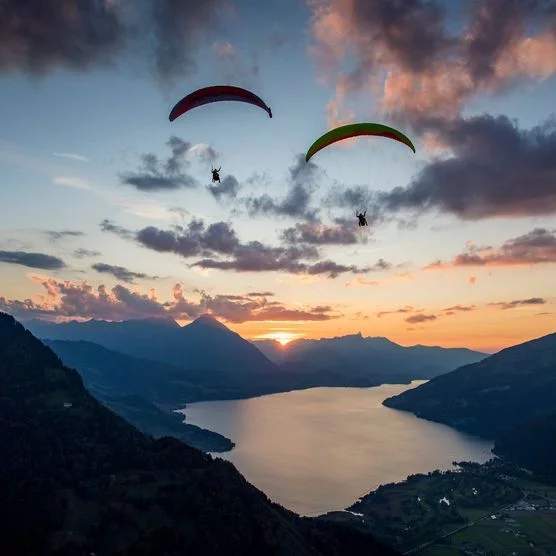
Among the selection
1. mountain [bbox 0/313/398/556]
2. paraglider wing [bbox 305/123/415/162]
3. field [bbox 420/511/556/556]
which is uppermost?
paraglider wing [bbox 305/123/415/162]

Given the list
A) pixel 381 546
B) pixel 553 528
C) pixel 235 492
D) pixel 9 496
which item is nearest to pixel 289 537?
pixel 235 492

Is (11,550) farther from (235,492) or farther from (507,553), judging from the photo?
(507,553)

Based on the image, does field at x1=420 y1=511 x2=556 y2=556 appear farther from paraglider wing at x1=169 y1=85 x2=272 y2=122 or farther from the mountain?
paraglider wing at x1=169 y1=85 x2=272 y2=122

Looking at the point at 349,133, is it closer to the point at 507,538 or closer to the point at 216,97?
the point at 216,97

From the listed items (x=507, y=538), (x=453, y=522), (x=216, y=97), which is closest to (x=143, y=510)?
(x=216, y=97)

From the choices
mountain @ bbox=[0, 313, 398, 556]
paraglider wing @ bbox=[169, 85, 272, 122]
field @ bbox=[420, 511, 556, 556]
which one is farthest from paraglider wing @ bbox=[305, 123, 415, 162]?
field @ bbox=[420, 511, 556, 556]

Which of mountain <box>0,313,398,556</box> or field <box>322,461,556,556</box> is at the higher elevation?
mountain <box>0,313,398,556</box>
